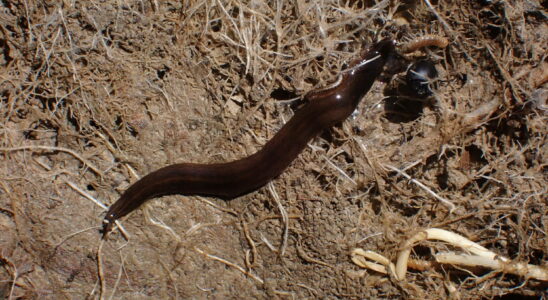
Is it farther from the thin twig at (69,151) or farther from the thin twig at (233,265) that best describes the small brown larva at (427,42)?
the thin twig at (69,151)

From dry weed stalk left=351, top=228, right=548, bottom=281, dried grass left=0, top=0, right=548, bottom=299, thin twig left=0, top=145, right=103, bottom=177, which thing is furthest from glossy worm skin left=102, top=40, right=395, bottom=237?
dry weed stalk left=351, top=228, right=548, bottom=281

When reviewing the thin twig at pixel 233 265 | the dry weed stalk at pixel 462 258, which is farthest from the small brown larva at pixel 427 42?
the thin twig at pixel 233 265

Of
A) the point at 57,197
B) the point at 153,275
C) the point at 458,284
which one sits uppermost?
the point at 57,197

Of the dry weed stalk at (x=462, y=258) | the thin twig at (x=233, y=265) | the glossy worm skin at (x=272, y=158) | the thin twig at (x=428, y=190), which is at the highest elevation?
the glossy worm skin at (x=272, y=158)

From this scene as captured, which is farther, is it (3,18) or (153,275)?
(153,275)

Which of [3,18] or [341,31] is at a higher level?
[3,18]

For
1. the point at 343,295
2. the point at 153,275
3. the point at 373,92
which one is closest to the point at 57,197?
the point at 153,275

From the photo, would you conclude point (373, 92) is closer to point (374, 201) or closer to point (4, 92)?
point (374, 201)
